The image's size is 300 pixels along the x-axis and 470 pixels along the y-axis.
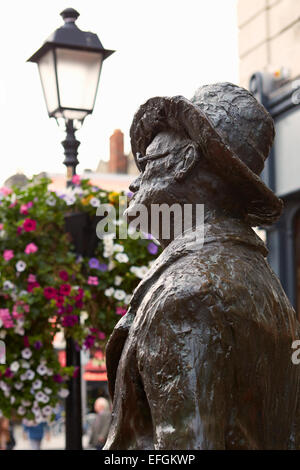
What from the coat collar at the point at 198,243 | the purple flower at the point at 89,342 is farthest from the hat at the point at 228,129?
the purple flower at the point at 89,342

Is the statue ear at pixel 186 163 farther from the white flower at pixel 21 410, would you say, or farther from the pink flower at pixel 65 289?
the white flower at pixel 21 410

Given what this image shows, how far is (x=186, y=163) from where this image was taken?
2066 mm

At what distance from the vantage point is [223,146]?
6.49ft

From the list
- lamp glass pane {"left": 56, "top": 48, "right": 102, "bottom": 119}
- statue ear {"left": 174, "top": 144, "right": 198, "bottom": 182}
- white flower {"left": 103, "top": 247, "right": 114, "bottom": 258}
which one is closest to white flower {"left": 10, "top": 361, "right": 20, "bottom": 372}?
white flower {"left": 103, "top": 247, "right": 114, "bottom": 258}

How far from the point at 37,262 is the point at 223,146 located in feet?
11.3

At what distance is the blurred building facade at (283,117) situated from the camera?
30.6ft

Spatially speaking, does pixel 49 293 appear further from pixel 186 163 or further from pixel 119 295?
pixel 186 163

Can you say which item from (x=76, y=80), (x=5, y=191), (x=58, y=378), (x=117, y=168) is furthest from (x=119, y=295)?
(x=117, y=168)

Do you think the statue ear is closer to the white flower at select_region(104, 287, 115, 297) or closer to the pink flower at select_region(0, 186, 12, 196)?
the white flower at select_region(104, 287, 115, 297)

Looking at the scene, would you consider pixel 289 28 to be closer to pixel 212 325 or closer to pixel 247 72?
pixel 247 72

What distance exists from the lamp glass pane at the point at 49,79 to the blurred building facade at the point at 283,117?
4.17 m

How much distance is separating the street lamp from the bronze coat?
3.81 m

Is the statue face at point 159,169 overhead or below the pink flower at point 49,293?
overhead

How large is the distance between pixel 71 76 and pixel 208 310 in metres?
4.21
